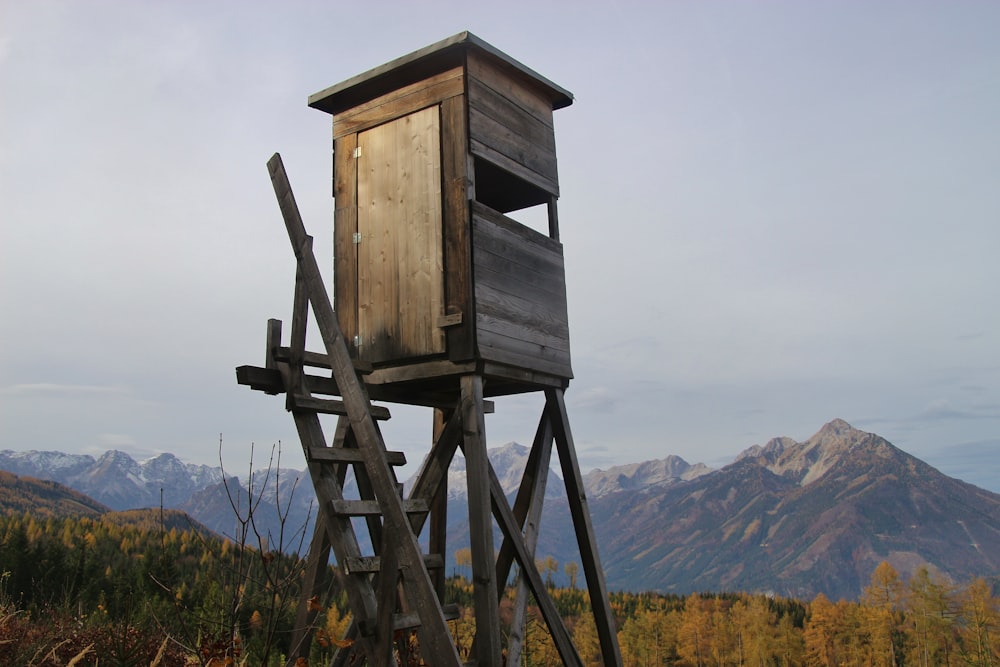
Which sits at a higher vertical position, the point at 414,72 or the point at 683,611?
the point at 414,72

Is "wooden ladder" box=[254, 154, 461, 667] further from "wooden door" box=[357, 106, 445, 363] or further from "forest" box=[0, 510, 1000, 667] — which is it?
"forest" box=[0, 510, 1000, 667]

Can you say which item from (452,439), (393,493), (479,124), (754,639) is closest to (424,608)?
(393,493)

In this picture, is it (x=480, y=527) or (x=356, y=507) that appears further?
(x=480, y=527)

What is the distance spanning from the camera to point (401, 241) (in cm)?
870

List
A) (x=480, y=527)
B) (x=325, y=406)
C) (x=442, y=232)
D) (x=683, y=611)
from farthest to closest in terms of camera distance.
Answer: (x=683, y=611)
(x=442, y=232)
(x=480, y=527)
(x=325, y=406)

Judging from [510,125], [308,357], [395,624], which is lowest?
[395,624]

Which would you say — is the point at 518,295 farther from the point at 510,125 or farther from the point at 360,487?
the point at 360,487

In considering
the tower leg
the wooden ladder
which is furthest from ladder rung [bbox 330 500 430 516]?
the tower leg

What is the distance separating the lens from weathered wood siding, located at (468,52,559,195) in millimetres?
8758

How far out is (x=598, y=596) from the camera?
30.7ft

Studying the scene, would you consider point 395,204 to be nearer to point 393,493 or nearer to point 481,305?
point 481,305

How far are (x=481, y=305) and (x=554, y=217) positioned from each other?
2170 mm

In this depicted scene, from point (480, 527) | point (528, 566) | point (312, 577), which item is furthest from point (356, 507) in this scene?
point (528, 566)

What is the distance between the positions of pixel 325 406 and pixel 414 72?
375 centimetres
